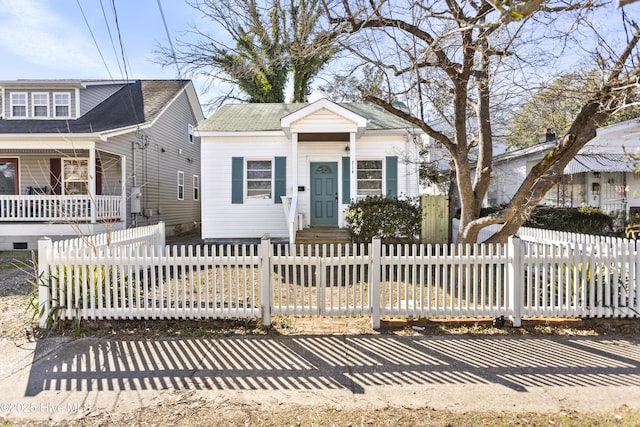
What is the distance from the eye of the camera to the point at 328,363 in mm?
4027

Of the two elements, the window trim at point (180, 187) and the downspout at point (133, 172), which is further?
the window trim at point (180, 187)

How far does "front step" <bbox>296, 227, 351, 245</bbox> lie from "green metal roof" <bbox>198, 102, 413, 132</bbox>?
3.45 m

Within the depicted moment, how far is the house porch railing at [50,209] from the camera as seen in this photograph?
11312 millimetres

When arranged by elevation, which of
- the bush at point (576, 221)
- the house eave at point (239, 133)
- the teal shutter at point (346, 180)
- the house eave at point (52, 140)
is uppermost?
the house eave at point (239, 133)

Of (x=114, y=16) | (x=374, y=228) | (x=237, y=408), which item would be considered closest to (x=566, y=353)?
(x=237, y=408)

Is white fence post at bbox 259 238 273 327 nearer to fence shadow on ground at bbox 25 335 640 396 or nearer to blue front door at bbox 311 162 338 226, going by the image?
fence shadow on ground at bbox 25 335 640 396

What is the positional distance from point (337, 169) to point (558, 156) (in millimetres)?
6994

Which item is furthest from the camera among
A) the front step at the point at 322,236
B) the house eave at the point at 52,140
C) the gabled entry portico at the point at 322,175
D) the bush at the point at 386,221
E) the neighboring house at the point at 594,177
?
the neighboring house at the point at 594,177

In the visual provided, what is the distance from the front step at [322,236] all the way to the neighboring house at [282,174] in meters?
1.04

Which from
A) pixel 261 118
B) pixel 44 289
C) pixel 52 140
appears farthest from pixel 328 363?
pixel 52 140

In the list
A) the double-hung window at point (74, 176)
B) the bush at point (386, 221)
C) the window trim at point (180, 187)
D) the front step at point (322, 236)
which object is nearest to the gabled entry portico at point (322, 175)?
the front step at point (322, 236)

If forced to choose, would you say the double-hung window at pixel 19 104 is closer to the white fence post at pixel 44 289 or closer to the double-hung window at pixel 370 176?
the white fence post at pixel 44 289

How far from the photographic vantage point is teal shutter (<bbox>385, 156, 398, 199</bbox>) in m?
11.4

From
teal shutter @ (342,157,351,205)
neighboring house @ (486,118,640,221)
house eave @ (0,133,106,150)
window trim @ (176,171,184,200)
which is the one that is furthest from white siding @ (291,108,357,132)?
window trim @ (176,171,184,200)
